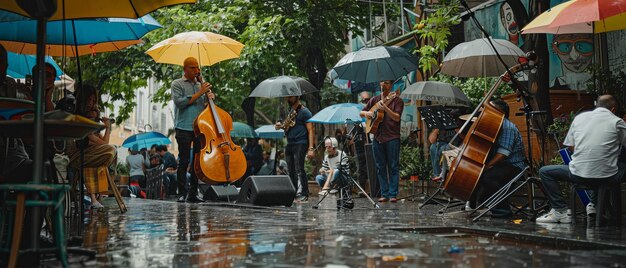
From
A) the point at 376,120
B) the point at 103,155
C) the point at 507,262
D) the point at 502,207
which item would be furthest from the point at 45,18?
the point at 376,120

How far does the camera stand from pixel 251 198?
11.6 meters

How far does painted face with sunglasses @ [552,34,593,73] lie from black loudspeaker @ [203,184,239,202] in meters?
6.16

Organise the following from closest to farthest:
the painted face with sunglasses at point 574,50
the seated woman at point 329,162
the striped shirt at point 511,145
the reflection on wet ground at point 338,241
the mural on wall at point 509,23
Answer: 1. the reflection on wet ground at point 338,241
2. the striped shirt at point 511,145
3. the painted face with sunglasses at point 574,50
4. the mural on wall at point 509,23
5. the seated woman at point 329,162

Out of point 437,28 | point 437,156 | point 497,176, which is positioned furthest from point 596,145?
point 437,28

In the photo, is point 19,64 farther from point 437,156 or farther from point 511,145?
point 511,145

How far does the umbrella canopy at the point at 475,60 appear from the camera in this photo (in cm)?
1288

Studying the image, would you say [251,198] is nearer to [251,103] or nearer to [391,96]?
[391,96]

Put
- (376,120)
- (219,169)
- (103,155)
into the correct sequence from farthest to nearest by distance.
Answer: (376,120)
(219,169)
(103,155)

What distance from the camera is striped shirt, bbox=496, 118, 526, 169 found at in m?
9.43

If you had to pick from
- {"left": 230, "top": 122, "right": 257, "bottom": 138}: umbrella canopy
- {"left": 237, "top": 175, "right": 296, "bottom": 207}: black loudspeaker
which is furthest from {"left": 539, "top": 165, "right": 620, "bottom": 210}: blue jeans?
{"left": 230, "top": 122, "right": 257, "bottom": 138}: umbrella canopy

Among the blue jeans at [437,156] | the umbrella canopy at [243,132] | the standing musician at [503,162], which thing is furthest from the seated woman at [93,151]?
the umbrella canopy at [243,132]

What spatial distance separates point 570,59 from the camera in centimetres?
1450

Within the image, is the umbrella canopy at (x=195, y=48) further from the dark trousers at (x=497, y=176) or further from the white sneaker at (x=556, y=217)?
the white sneaker at (x=556, y=217)

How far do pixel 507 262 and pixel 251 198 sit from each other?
6.70 meters
